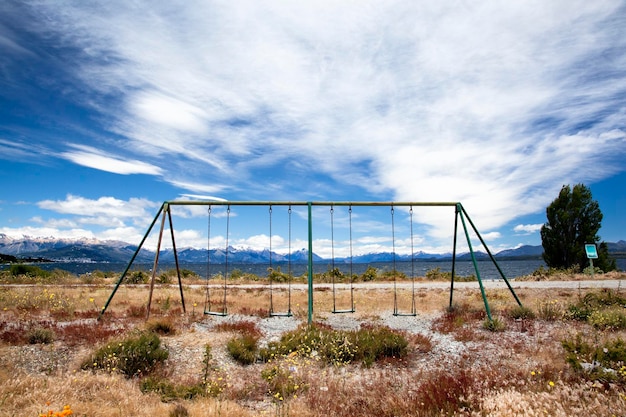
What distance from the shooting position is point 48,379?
269 inches

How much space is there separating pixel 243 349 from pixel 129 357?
8.68 feet

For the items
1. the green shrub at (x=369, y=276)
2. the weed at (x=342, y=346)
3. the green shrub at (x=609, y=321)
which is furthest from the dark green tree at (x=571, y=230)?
the weed at (x=342, y=346)

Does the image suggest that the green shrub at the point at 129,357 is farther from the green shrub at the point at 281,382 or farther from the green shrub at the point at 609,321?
the green shrub at the point at 609,321

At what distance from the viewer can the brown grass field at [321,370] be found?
5.44m

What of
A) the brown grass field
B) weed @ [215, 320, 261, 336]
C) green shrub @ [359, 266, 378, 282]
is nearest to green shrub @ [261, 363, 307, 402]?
the brown grass field

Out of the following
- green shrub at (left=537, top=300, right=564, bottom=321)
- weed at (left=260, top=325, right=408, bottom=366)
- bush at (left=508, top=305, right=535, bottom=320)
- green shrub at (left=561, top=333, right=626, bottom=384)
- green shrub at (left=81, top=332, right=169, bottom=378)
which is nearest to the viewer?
green shrub at (left=561, top=333, right=626, bottom=384)

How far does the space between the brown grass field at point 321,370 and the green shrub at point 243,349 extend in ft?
0.69

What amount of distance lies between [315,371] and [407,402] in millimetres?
2858

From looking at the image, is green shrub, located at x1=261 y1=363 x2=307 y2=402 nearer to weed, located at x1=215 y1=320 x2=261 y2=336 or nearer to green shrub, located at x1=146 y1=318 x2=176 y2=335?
weed, located at x1=215 y1=320 x2=261 y2=336

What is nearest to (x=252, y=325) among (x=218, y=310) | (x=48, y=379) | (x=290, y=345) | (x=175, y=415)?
(x=290, y=345)

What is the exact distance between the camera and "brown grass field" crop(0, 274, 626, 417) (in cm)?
544

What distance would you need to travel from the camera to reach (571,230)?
40625 mm

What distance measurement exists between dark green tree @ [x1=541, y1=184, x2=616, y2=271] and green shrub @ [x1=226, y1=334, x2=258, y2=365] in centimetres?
4089

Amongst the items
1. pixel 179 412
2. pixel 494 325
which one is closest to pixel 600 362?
pixel 494 325
